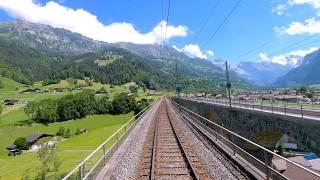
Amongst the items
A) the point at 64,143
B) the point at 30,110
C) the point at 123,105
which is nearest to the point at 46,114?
the point at 30,110

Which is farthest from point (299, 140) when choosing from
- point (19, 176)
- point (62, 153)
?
point (62, 153)

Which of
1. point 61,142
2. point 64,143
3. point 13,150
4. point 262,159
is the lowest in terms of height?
point 13,150

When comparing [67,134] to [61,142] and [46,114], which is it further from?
[46,114]

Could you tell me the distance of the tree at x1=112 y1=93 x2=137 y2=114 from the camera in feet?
524

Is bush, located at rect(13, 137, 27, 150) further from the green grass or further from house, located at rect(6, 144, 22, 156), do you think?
the green grass

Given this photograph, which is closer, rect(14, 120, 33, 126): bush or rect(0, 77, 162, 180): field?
rect(0, 77, 162, 180): field

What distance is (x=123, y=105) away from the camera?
160 meters

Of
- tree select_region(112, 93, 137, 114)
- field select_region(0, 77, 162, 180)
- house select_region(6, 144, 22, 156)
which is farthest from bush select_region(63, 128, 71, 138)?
tree select_region(112, 93, 137, 114)

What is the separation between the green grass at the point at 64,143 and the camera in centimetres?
6331

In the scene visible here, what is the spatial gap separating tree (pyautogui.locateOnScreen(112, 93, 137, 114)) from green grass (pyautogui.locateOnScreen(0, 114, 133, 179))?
4209 mm

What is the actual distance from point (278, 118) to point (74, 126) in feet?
404

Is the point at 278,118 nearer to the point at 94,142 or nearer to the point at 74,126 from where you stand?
the point at 94,142

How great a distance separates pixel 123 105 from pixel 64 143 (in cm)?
6599

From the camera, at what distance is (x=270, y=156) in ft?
41.3
